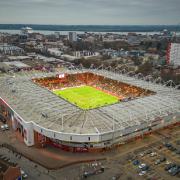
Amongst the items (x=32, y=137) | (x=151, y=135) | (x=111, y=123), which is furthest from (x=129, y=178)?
(x=32, y=137)

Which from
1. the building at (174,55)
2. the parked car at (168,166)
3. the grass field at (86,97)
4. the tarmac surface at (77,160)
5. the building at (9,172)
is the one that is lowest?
the tarmac surface at (77,160)

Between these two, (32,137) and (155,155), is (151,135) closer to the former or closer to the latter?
(155,155)

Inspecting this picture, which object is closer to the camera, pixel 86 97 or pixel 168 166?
pixel 168 166

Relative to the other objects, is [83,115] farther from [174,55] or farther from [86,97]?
[174,55]

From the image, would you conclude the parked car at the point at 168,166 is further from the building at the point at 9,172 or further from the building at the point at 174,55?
the building at the point at 174,55

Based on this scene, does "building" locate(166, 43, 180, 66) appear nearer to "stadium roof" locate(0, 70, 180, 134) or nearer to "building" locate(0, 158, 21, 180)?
"stadium roof" locate(0, 70, 180, 134)

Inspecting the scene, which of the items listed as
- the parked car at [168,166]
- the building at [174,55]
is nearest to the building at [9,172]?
the parked car at [168,166]

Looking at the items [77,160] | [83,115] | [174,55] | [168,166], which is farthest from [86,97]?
[174,55]

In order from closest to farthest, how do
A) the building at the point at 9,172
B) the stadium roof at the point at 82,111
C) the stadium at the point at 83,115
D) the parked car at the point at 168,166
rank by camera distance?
1. the building at the point at 9,172
2. the parked car at the point at 168,166
3. the stadium at the point at 83,115
4. the stadium roof at the point at 82,111
